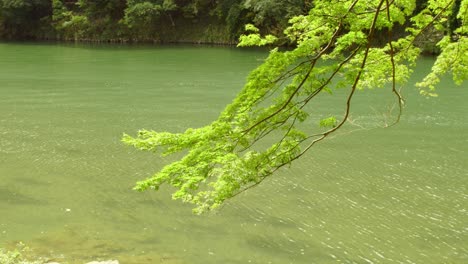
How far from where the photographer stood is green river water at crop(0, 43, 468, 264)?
558 cm

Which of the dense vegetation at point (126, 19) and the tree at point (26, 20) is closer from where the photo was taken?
the dense vegetation at point (126, 19)

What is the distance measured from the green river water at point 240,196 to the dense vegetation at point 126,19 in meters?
16.7

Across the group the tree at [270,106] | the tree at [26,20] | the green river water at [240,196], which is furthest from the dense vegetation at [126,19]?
the tree at [270,106]

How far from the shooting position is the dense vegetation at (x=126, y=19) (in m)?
30.5

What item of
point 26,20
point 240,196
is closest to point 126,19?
point 26,20

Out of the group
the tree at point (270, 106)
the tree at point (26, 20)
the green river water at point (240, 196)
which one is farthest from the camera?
the tree at point (26, 20)

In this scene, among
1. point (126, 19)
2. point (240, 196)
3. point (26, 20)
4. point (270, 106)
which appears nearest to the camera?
point (270, 106)

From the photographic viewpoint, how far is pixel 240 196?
6988mm

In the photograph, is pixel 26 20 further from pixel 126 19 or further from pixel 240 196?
pixel 240 196

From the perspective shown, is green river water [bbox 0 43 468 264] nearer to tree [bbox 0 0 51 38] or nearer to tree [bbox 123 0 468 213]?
tree [bbox 123 0 468 213]

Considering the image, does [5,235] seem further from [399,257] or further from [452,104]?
[452,104]

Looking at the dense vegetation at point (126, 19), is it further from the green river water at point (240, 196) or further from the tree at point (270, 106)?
the tree at point (270, 106)

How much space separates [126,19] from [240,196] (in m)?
26.4

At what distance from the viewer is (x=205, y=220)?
6.24 meters
